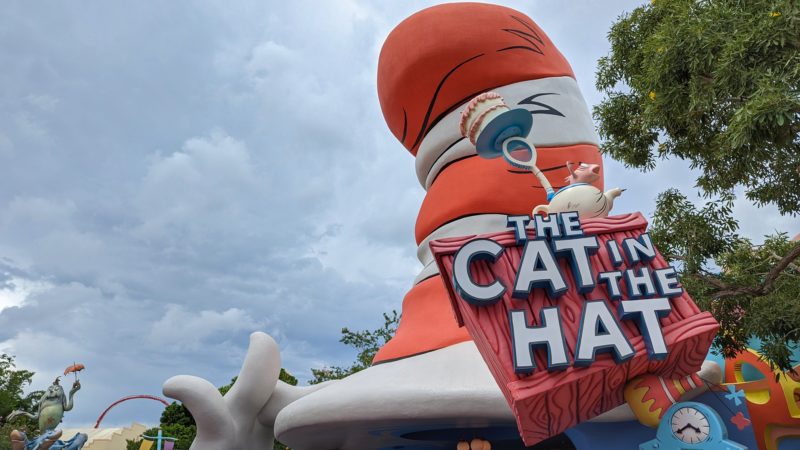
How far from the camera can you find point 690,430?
15.9ft

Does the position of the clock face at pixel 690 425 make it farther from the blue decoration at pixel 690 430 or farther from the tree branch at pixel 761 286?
the tree branch at pixel 761 286

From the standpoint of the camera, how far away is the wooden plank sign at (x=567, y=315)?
4461 millimetres

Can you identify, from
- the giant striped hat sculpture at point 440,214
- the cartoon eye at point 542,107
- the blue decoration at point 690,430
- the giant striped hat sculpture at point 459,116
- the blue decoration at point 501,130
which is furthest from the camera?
the cartoon eye at point 542,107

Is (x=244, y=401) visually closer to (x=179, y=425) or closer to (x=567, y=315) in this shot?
(x=567, y=315)

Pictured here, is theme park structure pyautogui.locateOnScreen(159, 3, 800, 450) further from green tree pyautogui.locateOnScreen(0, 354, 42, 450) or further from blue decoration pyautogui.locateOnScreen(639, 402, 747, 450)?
green tree pyautogui.locateOnScreen(0, 354, 42, 450)

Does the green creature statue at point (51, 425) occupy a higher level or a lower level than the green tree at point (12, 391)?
lower

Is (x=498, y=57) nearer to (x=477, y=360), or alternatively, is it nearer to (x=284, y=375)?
(x=477, y=360)

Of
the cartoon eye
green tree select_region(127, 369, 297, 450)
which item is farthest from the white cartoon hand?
green tree select_region(127, 369, 297, 450)

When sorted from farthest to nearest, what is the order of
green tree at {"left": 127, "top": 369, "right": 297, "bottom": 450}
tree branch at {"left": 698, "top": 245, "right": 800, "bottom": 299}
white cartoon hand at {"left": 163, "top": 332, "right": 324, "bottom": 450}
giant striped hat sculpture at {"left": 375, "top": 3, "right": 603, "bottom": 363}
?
1. green tree at {"left": 127, "top": 369, "right": 297, "bottom": 450}
2. white cartoon hand at {"left": 163, "top": 332, "right": 324, "bottom": 450}
3. tree branch at {"left": 698, "top": 245, "right": 800, "bottom": 299}
4. giant striped hat sculpture at {"left": 375, "top": 3, "right": 603, "bottom": 363}

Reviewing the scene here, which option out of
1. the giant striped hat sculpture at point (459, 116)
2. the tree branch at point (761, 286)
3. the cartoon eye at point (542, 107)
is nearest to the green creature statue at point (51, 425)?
the giant striped hat sculpture at point (459, 116)

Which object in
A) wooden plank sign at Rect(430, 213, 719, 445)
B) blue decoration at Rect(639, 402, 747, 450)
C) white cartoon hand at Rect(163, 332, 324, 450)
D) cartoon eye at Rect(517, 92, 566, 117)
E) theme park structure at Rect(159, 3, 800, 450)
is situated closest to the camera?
wooden plank sign at Rect(430, 213, 719, 445)

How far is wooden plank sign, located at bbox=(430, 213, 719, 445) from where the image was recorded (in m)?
4.46

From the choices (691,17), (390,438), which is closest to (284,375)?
(390,438)

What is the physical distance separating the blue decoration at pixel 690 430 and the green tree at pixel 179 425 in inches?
731
